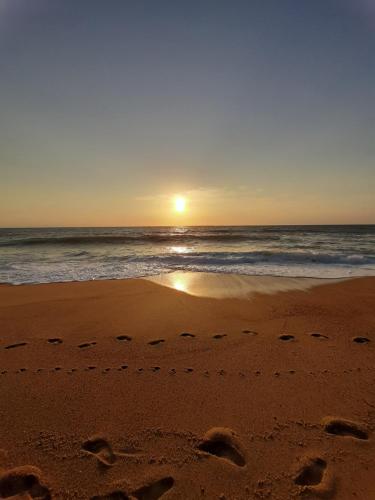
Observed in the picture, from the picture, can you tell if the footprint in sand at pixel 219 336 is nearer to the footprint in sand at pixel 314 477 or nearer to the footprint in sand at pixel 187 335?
the footprint in sand at pixel 187 335

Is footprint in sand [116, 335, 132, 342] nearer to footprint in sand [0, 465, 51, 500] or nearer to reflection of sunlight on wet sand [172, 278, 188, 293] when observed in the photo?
footprint in sand [0, 465, 51, 500]

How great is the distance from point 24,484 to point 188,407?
1379 mm

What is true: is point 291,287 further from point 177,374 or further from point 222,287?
point 177,374

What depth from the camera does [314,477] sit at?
6.40 ft

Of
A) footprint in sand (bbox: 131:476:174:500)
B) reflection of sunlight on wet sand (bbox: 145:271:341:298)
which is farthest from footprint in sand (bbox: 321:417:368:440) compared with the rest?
reflection of sunlight on wet sand (bbox: 145:271:341:298)

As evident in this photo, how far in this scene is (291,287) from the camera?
773cm

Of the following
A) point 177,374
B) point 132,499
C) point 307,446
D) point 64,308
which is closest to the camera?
point 132,499

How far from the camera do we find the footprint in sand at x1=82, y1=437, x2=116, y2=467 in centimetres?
208

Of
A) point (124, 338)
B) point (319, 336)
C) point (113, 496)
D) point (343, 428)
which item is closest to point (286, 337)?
point (319, 336)

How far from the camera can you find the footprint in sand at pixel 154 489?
1835mm

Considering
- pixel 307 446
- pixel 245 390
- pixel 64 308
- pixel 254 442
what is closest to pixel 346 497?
pixel 307 446

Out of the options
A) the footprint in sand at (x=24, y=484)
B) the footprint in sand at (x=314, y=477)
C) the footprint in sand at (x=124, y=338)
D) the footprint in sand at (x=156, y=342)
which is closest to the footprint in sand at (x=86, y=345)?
the footprint in sand at (x=124, y=338)

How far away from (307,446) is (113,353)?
2549 millimetres

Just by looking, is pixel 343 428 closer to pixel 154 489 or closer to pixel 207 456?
pixel 207 456
